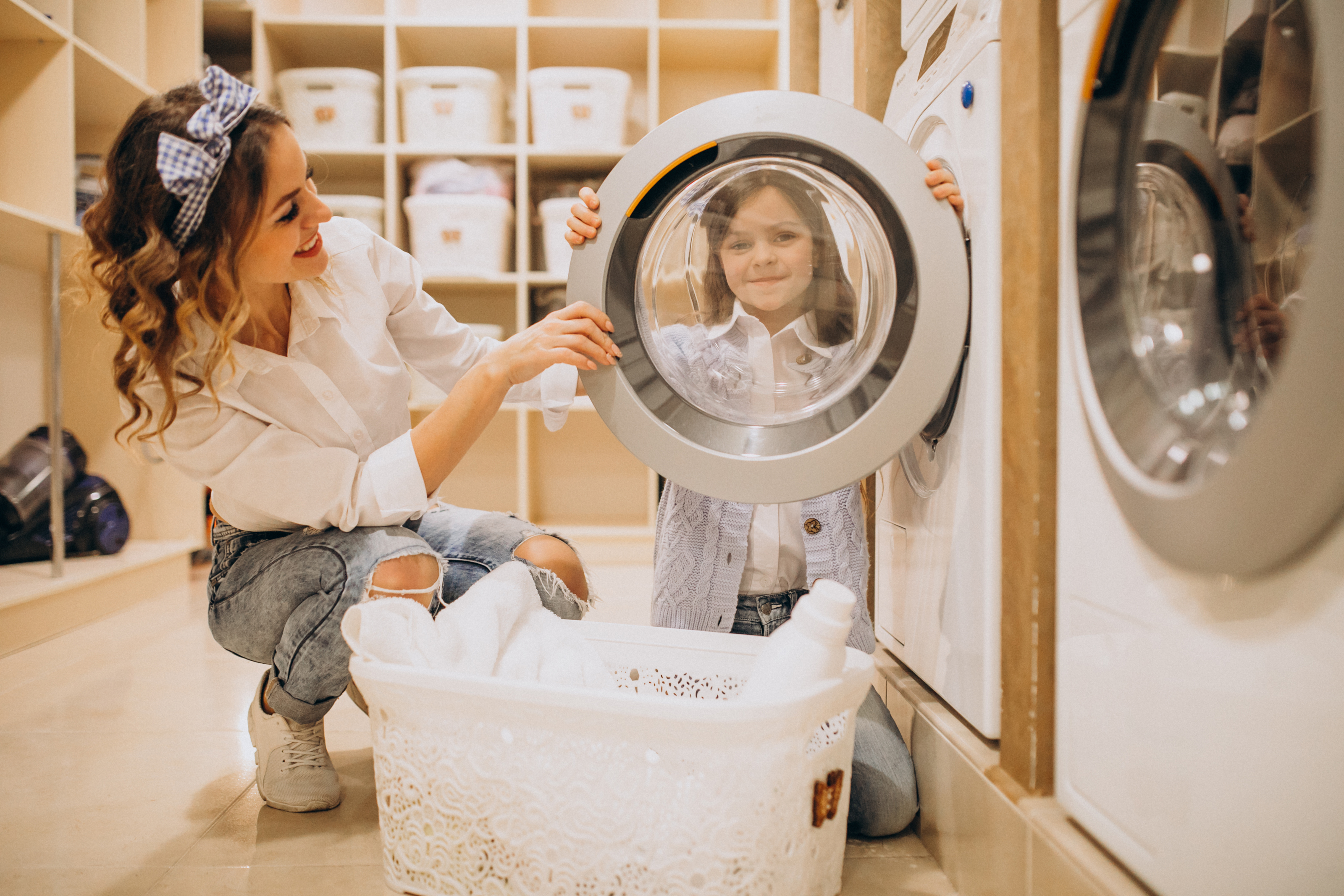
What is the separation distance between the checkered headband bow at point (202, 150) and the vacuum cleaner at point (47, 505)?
1111 millimetres

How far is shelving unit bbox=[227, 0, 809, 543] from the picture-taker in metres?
2.60

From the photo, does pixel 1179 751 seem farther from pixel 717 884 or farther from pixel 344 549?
pixel 344 549

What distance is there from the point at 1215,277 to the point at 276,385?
1022 mm

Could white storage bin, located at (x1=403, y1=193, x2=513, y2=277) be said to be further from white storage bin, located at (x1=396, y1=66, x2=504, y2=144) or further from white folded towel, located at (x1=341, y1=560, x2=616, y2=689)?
white folded towel, located at (x1=341, y1=560, x2=616, y2=689)

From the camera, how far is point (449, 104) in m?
2.56

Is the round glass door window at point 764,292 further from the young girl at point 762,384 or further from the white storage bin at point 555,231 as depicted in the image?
the white storage bin at point 555,231

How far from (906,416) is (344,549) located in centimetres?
71

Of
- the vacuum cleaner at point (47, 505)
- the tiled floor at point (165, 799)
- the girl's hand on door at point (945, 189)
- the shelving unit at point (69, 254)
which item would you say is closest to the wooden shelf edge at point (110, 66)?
the shelving unit at point (69, 254)

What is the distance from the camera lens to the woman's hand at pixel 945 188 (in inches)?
34.8

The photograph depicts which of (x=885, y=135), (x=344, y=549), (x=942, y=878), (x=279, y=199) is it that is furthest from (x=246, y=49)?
(x=942, y=878)

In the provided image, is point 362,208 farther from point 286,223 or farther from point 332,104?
point 286,223

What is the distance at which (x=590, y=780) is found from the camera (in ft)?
2.37

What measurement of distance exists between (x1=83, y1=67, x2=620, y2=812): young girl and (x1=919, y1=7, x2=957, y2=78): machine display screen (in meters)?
0.55

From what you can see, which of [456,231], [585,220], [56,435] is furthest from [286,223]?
[456,231]
